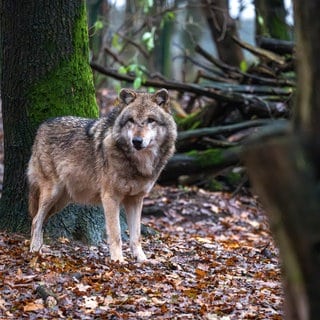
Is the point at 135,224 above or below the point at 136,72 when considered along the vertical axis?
below

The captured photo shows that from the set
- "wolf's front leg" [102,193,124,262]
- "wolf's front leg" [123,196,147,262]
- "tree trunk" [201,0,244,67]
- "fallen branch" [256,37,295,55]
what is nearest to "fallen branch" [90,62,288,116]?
"fallen branch" [256,37,295,55]

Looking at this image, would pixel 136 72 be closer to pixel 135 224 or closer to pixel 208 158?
pixel 208 158

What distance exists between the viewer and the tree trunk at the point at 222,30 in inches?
659

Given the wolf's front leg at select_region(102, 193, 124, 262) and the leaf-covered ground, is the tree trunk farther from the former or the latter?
the wolf's front leg at select_region(102, 193, 124, 262)

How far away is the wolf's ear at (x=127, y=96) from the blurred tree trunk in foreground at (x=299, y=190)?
4.67 meters

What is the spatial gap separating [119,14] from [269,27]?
1706cm

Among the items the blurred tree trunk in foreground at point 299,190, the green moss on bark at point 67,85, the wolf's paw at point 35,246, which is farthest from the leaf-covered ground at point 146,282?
the blurred tree trunk in foreground at point 299,190

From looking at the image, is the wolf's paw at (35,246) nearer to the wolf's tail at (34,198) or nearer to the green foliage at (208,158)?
the wolf's tail at (34,198)

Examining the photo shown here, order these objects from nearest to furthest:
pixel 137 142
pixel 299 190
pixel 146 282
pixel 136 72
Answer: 1. pixel 299 190
2. pixel 146 282
3. pixel 137 142
4. pixel 136 72

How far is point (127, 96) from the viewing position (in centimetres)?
777

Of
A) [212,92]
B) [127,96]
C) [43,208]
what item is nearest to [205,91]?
[212,92]

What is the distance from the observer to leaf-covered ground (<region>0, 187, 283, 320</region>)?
18.8ft

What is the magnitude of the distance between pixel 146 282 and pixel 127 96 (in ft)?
7.44

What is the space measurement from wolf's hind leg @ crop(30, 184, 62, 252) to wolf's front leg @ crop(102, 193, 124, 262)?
28.9 inches
